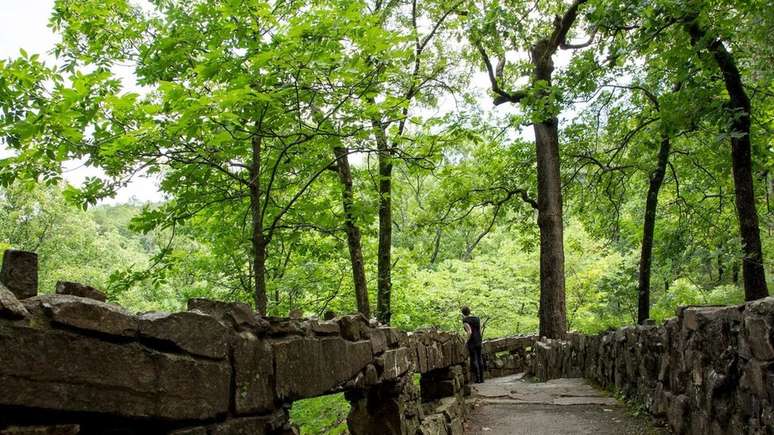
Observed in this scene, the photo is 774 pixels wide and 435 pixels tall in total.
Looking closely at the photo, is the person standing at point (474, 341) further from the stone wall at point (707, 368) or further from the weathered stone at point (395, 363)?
the weathered stone at point (395, 363)

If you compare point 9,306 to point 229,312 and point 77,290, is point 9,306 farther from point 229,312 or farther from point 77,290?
point 229,312

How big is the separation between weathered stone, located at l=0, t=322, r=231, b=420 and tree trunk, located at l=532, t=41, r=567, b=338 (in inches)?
527

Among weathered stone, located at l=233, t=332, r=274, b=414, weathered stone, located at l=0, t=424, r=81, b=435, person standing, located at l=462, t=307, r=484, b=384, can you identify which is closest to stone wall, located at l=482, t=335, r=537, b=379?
person standing, located at l=462, t=307, r=484, b=384

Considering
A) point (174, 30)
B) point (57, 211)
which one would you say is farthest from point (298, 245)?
point (57, 211)

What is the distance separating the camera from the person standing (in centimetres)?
1303

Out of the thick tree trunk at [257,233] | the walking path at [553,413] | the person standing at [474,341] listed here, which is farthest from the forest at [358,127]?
the walking path at [553,413]

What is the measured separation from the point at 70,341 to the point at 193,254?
1333cm

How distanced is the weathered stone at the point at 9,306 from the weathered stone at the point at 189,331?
0.47m

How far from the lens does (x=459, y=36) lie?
555 inches

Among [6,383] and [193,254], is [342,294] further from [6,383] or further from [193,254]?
[6,383]

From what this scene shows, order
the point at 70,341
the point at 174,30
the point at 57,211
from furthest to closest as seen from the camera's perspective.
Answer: the point at 57,211 → the point at 174,30 → the point at 70,341

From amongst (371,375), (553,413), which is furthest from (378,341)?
(553,413)

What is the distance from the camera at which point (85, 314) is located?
6.75ft

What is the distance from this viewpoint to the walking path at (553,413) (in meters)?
7.27
